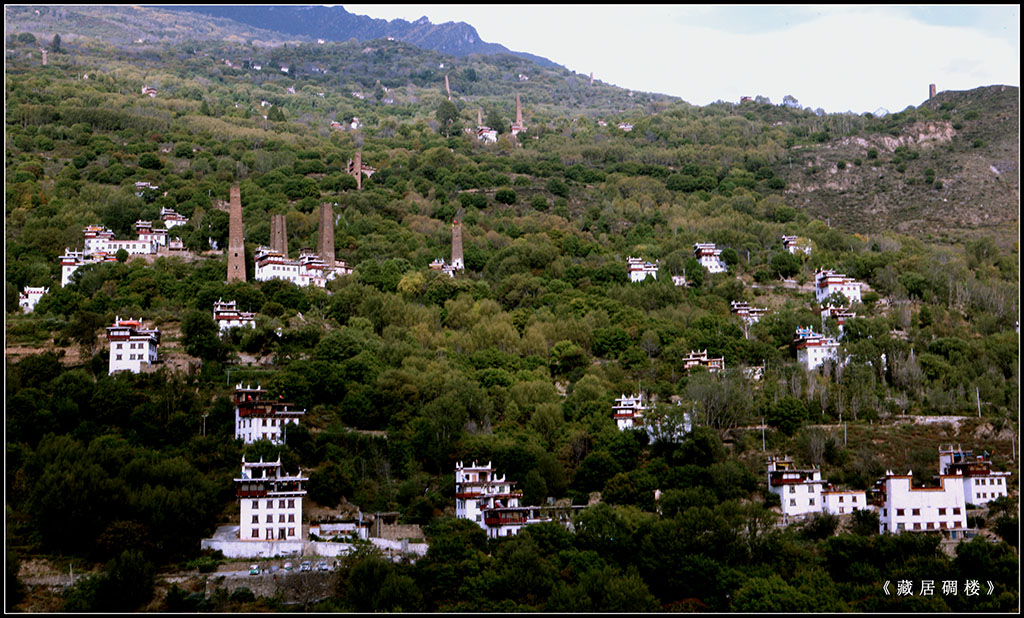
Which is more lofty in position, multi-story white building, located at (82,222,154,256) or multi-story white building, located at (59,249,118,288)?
multi-story white building, located at (82,222,154,256)

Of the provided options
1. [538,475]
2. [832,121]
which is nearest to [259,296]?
[538,475]

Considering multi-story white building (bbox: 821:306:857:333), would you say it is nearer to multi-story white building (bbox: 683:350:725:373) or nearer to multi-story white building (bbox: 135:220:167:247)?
multi-story white building (bbox: 683:350:725:373)

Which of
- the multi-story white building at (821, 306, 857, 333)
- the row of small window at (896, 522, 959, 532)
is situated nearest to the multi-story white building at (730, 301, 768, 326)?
the multi-story white building at (821, 306, 857, 333)

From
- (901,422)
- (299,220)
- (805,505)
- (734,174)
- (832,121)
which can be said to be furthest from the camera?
(832,121)

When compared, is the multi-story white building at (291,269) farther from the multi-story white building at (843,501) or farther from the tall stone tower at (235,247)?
the multi-story white building at (843,501)

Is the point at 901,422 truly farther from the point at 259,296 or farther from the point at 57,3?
the point at 57,3

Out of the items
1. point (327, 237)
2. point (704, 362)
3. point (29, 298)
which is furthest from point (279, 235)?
point (704, 362)
